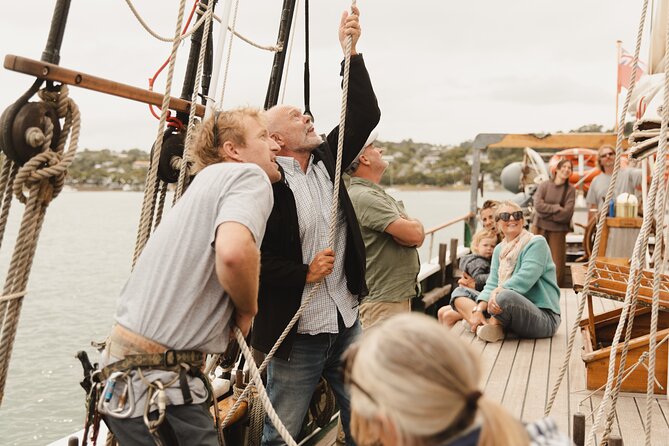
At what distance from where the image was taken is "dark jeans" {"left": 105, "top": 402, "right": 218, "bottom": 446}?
157cm

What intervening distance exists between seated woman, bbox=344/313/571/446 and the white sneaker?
370 cm

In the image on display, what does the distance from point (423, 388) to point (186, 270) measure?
2.65ft

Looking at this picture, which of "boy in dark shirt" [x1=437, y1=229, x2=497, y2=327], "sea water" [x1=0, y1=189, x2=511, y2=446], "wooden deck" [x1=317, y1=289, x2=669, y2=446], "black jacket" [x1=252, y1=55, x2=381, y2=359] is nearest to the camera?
"black jacket" [x1=252, y1=55, x2=381, y2=359]

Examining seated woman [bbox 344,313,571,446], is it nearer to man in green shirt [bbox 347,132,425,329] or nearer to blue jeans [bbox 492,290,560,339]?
man in green shirt [bbox 347,132,425,329]

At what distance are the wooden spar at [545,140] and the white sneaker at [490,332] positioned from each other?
19.6ft

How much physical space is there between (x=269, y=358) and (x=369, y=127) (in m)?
1.00

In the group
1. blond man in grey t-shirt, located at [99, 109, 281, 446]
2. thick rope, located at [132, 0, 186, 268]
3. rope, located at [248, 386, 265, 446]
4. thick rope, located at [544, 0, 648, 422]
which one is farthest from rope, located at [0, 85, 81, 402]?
thick rope, located at [544, 0, 648, 422]

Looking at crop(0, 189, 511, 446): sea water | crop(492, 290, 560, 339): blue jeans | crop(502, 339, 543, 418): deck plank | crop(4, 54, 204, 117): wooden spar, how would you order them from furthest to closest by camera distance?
1. crop(0, 189, 511, 446): sea water
2. crop(492, 290, 560, 339): blue jeans
3. crop(502, 339, 543, 418): deck plank
4. crop(4, 54, 204, 117): wooden spar

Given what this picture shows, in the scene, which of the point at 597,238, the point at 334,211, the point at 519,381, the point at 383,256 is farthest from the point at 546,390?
the point at 334,211

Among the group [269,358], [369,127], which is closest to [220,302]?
[269,358]

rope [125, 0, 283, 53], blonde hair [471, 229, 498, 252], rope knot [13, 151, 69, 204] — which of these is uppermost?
rope [125, 0, 283, 53]

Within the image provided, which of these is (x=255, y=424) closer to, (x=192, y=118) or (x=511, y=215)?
(x=192, y=118)

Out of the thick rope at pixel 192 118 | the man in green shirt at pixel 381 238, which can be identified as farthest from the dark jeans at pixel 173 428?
the man in green shirt at pixel 381 238

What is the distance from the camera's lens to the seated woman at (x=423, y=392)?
96 cm
